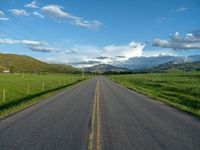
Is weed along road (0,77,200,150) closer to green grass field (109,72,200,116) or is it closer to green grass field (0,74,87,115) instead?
green grass field (0,74,87,115)

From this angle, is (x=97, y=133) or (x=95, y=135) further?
(x=97, y=133)

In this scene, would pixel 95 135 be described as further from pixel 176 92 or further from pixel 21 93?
pixel 176 92

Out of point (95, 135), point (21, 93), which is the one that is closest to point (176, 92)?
point (21, 93)

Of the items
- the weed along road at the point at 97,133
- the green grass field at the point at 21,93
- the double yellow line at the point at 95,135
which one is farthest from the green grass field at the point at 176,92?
the green grass field at the point at 21,93

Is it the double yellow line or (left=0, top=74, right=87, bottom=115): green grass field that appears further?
(left=0, top=74, right=87, bottom=115): green grass field

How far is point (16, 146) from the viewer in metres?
6.73

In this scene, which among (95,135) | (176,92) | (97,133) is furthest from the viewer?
(176,92)

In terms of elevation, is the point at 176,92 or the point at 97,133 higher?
the point at 97,133

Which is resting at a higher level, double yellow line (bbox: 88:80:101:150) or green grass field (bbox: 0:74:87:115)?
double yellow line (bbox: 88:80:101:150)

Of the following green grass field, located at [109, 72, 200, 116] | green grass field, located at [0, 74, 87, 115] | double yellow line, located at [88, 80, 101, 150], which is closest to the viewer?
double yellow line, located at [88, 80, 101, 150]

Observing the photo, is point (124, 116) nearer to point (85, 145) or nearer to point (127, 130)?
point (127, 130)

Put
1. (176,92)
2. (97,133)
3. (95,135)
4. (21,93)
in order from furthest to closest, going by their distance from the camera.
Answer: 1. (176,92)
2. (21,93)
3. (97,133)
4. (95,135)

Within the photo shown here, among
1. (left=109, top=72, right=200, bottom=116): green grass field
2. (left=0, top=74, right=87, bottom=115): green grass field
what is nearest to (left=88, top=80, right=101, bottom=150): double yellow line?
(left=0, top=74, right=87, bottom=115): green grass field

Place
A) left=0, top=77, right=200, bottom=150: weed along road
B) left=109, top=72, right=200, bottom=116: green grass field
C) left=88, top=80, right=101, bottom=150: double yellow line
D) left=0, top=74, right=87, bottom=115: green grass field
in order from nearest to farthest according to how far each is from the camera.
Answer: left=88, top=80, right=101, bottom=150: double yellow line, left=0, top=77, right=200, bottom=150: weed along road, left=0, top=74, right=87, bottom=115: green grass field, left=109, top=72, right=200, bottom=116: green grass field
